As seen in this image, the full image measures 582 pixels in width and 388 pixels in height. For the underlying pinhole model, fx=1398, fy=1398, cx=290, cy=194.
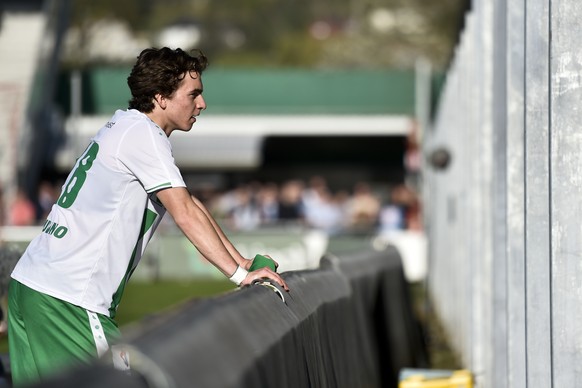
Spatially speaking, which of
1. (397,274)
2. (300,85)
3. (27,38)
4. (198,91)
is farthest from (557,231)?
(27,38)

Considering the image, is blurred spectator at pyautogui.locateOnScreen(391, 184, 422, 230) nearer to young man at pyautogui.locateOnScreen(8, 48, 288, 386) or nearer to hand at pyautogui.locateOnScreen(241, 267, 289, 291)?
hand at pyautogui.locateOnScreen(241, 267, 289, 291)

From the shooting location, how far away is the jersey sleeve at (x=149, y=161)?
17.2 feet

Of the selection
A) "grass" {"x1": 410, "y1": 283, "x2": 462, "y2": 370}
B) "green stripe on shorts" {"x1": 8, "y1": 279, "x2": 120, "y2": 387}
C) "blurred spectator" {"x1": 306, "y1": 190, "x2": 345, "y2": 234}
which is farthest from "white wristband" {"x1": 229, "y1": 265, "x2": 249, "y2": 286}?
"blurred spectator" {"x1": 306, "y1": 190, "x2": 345, "y2": 234}

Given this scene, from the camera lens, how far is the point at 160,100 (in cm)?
547

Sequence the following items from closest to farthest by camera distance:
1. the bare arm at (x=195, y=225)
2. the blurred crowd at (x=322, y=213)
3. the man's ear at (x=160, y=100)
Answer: the bare arm at (x=195, y=225)
the man's ear at (x=160, y=100)
the blurred crowd at (x=322, y=213)

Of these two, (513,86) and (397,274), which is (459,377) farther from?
(397,274)

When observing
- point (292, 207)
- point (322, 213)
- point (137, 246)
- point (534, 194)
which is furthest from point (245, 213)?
point (137, 246)

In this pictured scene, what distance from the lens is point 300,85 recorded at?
125 feet

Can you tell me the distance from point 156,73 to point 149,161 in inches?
15.1

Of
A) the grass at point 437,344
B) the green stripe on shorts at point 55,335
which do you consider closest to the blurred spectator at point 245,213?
the grass at point 437,344

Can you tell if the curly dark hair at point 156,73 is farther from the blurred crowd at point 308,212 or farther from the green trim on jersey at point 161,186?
the blurred crowd at point 308,212

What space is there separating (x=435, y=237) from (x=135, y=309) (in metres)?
5.06

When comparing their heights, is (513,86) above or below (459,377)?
above

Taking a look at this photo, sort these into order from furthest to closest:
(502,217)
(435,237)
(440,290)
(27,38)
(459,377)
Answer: (27,38), (435,237), (440,290), (459,377), (502,217)
